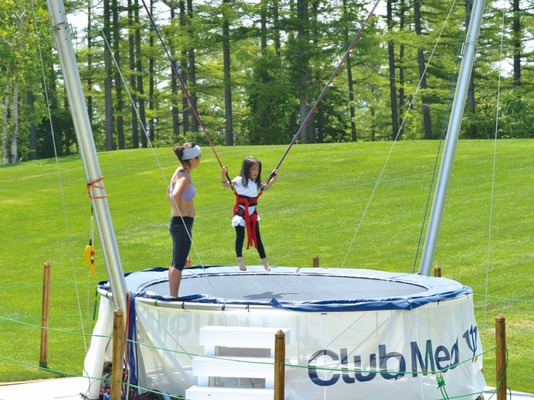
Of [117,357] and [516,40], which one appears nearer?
[117,357]

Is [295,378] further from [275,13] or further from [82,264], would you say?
[275,13]

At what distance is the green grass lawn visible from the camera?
1365 centimetres

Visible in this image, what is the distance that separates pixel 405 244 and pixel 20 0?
22569mm

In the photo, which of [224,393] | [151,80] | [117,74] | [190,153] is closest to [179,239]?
[190,153]

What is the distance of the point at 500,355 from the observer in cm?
745

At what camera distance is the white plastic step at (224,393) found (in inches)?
280

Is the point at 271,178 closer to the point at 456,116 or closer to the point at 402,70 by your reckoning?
the point at 456,116

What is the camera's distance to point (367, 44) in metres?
36.8

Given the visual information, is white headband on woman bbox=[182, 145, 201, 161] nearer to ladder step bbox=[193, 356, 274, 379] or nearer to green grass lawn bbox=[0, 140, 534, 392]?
ladder step bbox=[193, 356, 274, 379]

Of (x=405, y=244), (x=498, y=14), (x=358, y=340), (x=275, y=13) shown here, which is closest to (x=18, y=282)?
(x=405, y=244)

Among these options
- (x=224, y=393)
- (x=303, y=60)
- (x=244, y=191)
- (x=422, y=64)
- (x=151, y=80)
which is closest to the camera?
(x=224, y=393)

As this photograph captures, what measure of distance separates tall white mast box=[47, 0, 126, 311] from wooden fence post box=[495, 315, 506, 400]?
9.14 ft

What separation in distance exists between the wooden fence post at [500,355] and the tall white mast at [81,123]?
9.14 ft

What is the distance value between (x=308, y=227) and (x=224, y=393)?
1308 centimetres
